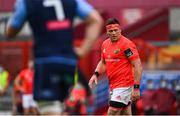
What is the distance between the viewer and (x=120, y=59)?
8.40m

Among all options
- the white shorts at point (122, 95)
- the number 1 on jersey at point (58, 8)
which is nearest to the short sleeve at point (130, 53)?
the white shorts at point (122, 95)

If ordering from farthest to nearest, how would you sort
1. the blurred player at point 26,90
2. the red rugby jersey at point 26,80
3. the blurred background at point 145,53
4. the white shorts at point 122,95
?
the blurred player at point 26,90, the red rugby jersey at point 26,80, the blurred background at point 145,53, the white shorts at point 122,95

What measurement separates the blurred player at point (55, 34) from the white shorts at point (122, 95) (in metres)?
2.38

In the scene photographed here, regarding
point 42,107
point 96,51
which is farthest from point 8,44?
point 42,107

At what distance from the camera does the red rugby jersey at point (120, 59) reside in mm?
8320

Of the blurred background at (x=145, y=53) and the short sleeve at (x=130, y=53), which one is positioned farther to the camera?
the blurred background at (x=145, y=53)

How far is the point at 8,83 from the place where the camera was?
76.5ft

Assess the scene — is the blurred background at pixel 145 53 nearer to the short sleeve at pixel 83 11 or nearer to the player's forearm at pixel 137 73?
the player's forearm at pixel 137 73

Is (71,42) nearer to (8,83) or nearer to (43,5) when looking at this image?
(43,5)

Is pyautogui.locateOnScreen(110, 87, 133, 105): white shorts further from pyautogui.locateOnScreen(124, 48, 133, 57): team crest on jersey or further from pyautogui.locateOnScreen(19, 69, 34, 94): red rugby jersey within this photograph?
pyautogui.locateOnScreen(19, 69, 34, 94): red rugby jersey

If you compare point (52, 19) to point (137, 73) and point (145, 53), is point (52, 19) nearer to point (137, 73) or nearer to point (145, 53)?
point (137, 73)

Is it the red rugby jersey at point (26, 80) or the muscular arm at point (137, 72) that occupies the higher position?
the red rugby jersey at point (26, 80)

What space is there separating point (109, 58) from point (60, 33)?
242 centimetres

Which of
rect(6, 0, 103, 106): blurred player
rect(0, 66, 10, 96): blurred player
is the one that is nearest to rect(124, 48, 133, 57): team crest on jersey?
rect(6, 0, 103, 106): blurred player
